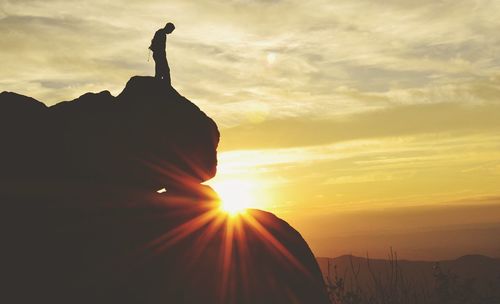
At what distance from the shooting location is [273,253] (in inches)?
644

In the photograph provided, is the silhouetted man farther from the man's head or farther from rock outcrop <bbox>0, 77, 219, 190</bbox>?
rock outcrop <bbox>0, 77, 219, 190</bbox>

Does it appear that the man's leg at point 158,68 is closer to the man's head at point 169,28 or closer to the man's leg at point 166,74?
the man's leg at point 166,74

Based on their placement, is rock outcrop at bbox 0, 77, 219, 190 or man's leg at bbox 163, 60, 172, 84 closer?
rock outcrop at bbox 0, 77, 219, 190

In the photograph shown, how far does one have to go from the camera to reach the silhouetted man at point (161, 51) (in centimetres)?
1858

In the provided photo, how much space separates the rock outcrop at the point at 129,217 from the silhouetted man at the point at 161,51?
0.99 meters

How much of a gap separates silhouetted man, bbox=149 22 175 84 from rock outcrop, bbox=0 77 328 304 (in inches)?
39.1

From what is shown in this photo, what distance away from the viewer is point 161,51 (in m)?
18.6

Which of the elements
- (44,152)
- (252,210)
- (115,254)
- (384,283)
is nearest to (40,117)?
(44,152)

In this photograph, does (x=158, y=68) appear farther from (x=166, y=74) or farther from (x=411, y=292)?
(x=411, y=292)

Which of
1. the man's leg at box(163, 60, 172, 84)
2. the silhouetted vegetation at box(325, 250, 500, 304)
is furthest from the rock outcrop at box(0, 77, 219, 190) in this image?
the silhouetted vegetation at box(325, 250, 500, 304)

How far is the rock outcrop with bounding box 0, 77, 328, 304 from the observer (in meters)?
13.0

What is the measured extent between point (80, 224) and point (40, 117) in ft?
10.7

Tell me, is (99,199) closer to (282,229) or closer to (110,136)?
(110,136)

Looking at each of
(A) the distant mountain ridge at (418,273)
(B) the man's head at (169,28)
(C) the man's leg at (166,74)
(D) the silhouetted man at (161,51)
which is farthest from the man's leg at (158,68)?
(A) the distant mountain ridge at (418,273)
